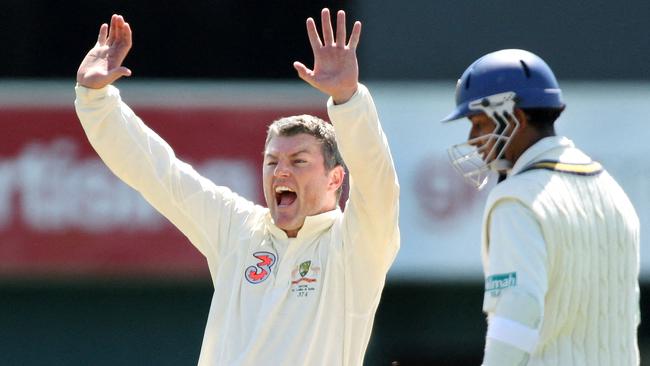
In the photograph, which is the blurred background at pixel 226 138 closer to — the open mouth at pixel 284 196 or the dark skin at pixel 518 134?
the open mouth at pixel 284 196

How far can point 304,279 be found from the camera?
14.3ft

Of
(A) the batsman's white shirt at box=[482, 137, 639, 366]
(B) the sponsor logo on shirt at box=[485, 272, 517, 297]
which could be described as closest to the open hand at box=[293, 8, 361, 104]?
(A) the batsman's white shirt at box=[482, 137, 639, 366]

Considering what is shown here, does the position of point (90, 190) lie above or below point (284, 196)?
below

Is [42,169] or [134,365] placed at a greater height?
[42,169]

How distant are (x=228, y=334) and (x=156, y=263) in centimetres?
397

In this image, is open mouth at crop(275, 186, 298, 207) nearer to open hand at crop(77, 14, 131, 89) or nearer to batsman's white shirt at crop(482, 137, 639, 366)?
open hand at crop(77, 14, 131, 89)

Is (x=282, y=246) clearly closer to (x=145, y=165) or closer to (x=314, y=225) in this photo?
(x=314, y=225)

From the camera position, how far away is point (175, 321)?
8.44 meters

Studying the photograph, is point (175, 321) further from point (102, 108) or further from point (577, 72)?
point (102, 108)

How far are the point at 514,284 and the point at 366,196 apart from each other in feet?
3.15

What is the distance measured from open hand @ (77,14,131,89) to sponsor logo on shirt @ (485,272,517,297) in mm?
1665

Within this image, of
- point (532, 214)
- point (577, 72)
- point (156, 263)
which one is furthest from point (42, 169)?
point (532, 214)

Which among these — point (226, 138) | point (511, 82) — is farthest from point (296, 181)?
point (226, 138)

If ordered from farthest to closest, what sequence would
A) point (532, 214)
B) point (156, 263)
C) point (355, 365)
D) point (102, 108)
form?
point (156, 263) < point (102, 108) < point (355, 365) < point (532, 214)
